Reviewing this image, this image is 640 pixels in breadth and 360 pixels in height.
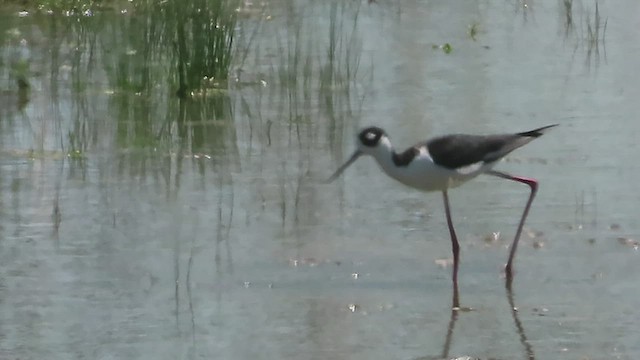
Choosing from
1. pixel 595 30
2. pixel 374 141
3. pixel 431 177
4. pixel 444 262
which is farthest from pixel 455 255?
pixel 595 30

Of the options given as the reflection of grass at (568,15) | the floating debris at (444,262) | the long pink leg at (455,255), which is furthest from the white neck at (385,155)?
the reflection of grass at (568,15)

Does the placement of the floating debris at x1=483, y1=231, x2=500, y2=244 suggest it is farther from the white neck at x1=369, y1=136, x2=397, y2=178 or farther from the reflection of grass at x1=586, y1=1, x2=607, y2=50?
the reflection of grass at x1=586, y1=1, x2=607, y2=50

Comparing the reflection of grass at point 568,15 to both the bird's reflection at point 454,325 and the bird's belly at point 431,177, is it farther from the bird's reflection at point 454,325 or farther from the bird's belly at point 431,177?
the bird's reflection at point 454,325

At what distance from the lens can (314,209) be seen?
7508 millimetres

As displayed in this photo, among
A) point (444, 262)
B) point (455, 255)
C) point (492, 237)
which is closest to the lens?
point (455, 255)

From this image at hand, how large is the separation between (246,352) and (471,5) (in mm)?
8916

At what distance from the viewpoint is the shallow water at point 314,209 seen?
570 cm

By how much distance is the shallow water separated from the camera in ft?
18.7

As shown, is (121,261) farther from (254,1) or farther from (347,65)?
(254,1)

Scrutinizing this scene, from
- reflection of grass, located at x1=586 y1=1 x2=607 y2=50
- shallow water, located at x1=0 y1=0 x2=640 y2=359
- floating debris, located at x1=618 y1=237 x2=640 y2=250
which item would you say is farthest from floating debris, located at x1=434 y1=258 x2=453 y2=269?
reflection of grass, located at x1=586 y1=1 x2=607 y2=50

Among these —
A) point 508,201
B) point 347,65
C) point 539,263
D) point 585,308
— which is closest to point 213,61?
point 347,65

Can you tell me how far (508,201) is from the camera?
7.61 m

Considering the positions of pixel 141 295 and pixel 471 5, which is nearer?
pixel 141 295

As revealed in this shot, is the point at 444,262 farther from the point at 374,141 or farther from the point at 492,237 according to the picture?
the point at 374,141
